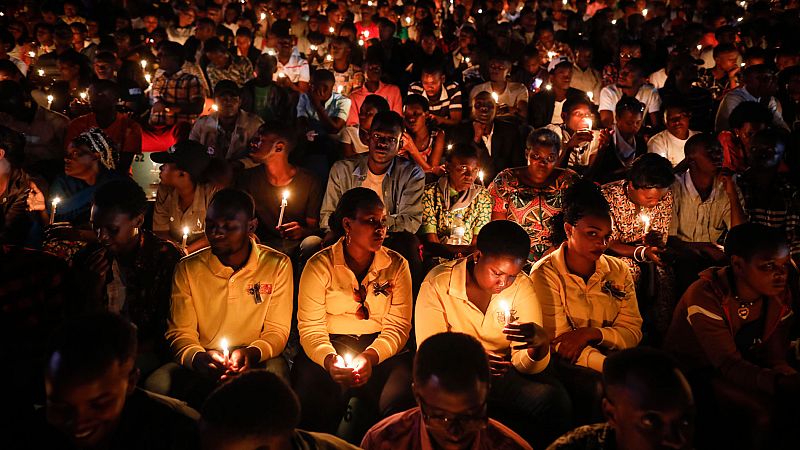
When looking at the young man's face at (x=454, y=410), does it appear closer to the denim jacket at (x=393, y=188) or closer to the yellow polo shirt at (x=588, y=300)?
the yellow polo shirt at (x=588, y=300)

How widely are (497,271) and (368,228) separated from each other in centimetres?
82

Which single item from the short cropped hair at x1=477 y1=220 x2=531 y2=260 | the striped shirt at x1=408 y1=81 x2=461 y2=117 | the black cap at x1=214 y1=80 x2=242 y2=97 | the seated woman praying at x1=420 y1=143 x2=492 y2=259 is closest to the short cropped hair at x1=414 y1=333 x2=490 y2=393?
the short cropped hair at x1=477 y1=220 x2=531 y2=260

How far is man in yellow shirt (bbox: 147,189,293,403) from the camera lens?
3.18 meters

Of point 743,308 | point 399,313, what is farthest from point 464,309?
point 743,308

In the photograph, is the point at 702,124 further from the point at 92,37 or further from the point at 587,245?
the point at 92,37

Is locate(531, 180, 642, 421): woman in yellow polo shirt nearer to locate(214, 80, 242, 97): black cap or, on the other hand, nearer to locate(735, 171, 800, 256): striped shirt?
locate(735, 171, 800, 256): striped shirt

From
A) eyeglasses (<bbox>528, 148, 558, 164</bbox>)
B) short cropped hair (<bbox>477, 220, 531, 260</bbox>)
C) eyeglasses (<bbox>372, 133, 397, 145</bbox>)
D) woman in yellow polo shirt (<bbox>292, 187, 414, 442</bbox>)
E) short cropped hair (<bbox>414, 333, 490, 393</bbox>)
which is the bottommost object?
woman in yellow polo shirt (<bbox>292, 187, 414, 442</bbox>)

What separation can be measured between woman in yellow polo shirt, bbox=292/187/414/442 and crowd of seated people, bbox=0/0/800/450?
0.5 inches

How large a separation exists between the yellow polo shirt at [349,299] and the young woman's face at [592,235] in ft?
3.38

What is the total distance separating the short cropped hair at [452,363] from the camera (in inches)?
83.8

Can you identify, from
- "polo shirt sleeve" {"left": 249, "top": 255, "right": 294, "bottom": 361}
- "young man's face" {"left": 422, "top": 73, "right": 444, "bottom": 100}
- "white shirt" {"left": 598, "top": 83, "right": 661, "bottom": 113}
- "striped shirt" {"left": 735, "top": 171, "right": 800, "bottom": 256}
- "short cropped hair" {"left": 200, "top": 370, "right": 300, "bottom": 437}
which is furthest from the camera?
"white shirt" {"left": 598, "top": 83, "right": 661, "bottom": 113}

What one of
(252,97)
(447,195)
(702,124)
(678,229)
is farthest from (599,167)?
(252,97)

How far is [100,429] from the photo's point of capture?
6.76 ft

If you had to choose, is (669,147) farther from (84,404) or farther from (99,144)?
(84,404)
